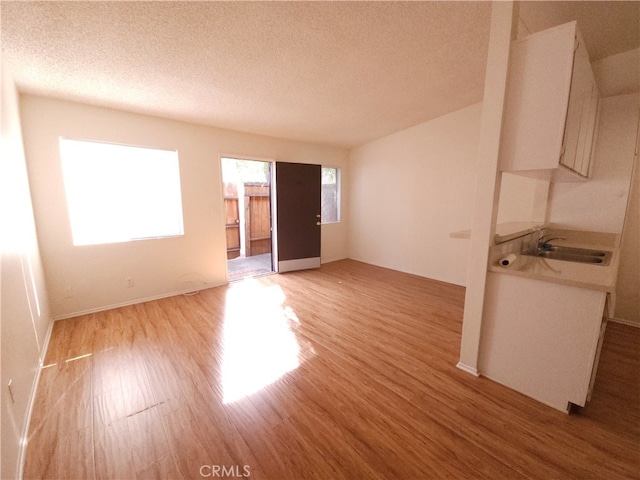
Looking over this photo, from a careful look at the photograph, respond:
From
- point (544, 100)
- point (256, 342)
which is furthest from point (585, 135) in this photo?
point (256, 342)

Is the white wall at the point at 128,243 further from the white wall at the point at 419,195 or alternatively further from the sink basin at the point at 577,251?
the sink basin at the point at 577,251

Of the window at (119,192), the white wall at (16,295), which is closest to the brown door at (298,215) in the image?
the window at (119,192)

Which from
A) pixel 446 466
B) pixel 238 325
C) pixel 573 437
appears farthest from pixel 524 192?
pixel 238 325

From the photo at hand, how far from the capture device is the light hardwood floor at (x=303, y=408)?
126cm

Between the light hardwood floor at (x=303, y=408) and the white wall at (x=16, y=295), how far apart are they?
6.0 inches

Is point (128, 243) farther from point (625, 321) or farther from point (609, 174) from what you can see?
point (625, 321)

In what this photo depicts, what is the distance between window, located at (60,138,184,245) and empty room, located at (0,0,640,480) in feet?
0.09

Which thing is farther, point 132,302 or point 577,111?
point 132,302

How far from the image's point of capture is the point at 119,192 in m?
3.09

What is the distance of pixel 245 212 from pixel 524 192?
510 cm

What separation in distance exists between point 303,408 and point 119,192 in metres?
3.30

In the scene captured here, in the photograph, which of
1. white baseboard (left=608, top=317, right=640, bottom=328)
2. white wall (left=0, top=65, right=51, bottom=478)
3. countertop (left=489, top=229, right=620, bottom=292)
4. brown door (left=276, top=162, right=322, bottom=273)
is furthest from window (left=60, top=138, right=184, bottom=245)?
white baseboard (left=608, top=317, right=640, bottom=328)

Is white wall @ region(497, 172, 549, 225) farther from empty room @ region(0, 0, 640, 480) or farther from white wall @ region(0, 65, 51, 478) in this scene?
white wall @ region(0, 65, 51, 478)

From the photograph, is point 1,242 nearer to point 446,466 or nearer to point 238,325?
point 238,325
